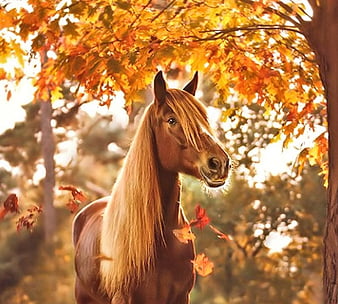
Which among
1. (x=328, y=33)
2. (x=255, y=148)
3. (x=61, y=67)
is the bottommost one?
(x=61, y=67)

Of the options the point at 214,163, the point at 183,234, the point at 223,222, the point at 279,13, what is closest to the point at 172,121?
the point at 214,163

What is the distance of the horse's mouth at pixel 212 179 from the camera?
4836 mm

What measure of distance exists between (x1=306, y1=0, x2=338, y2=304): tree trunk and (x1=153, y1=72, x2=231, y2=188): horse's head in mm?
711

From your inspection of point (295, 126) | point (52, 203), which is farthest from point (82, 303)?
point (52, 203)

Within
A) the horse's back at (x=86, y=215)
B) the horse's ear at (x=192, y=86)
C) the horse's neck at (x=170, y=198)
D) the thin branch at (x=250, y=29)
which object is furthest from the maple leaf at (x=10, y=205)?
the thin branch at (x=250, y=29)

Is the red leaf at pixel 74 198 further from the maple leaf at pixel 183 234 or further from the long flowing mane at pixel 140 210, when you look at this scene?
the maple leaf at pixel 183 234

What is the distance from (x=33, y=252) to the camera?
15.0m

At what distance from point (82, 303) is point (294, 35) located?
7.71 ft

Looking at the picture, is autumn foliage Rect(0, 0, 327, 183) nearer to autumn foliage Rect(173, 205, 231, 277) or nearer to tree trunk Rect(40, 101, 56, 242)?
autumn foliage Rect(173, 205, 231, 277)

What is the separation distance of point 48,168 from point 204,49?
963cm

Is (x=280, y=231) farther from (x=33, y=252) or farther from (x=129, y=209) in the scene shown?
(x=129, y=209)

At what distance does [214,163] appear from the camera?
4.86 meters

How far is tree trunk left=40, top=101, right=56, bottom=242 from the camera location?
48.8ft

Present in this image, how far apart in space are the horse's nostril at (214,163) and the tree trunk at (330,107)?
0.76 m
